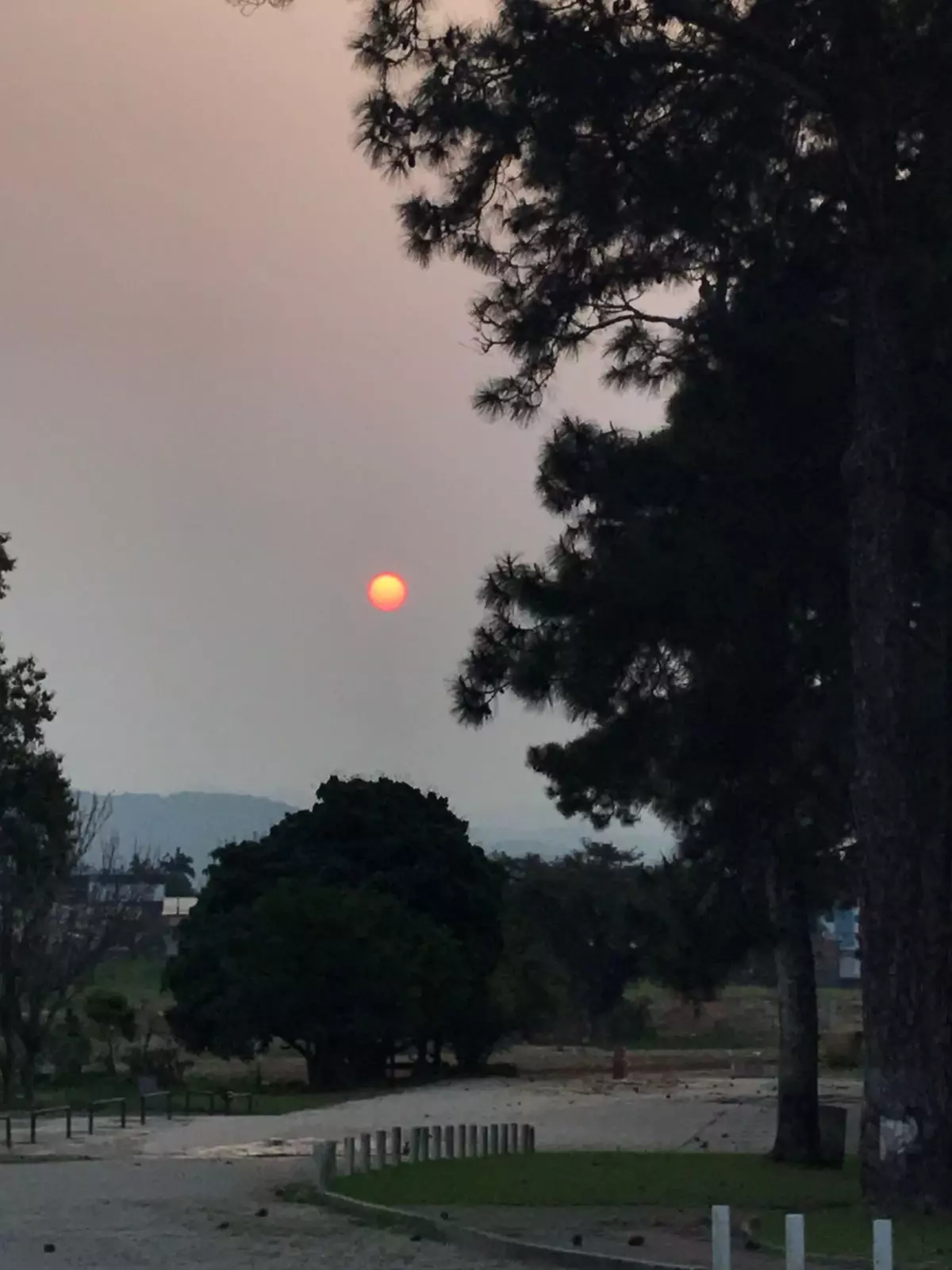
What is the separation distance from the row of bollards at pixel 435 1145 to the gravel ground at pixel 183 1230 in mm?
953

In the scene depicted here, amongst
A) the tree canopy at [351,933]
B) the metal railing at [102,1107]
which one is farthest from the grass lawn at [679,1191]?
the tree canopy at [351,933]

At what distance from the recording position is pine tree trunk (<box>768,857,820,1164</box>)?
24.8m

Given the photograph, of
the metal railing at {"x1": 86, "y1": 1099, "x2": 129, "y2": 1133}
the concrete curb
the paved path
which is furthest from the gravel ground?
the metal railing at {"x1": 86, "y1": 1099, "x2": 129, "y2": 1133}

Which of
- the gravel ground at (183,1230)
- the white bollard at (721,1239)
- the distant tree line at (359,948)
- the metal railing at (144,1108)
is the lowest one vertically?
the metal railing at (144,1108)

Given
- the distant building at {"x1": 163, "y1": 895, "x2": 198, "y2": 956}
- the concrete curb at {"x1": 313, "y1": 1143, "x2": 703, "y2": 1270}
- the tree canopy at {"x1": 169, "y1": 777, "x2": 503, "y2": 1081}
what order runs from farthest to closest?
the distant building at {"x1": 163, "y1": 895, "x2": 198, "y2": 956}, the tree canopy at {"x1": 169, "y1": 777, "x2": 503, "y2": 1081}, the concrete curb at {"x1": 313, "y1": 1143, "x2": 703, "y2": 1270}

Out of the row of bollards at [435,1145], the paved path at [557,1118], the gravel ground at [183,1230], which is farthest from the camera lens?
the paved path at [557,1118]

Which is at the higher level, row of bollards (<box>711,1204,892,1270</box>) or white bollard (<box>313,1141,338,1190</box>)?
row of bollards (<box>711,1204,892,1270</box>)

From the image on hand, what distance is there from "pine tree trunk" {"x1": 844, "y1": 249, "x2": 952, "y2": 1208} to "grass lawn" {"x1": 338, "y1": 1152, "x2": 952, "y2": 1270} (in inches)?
28.1

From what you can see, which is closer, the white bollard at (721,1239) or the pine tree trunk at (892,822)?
the white bollard at (721,1239)

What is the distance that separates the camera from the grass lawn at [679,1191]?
15383mm

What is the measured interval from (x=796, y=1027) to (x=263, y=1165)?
696 cm

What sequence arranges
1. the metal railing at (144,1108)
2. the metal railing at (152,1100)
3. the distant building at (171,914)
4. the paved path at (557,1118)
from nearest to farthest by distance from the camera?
the paved path at (557,1118), the metal railing at (144,1108), the metal railing at (152,1100), the distant building at (171,914)

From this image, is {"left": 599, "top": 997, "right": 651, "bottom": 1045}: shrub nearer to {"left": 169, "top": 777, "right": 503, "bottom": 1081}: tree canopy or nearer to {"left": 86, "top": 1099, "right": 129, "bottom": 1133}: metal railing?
{"left": 169, "top": 777, "right": 503, "bottom": 1081}: tree canopy

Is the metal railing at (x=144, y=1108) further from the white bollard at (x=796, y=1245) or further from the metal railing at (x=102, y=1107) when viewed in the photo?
the white bollard at (x=796, y=1245)
